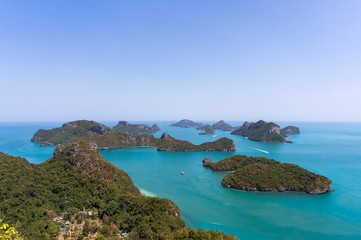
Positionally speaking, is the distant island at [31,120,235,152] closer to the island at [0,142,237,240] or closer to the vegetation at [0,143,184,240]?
the vegetation at [0,143,184,240]

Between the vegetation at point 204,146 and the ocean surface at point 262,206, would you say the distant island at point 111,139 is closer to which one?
the vegetation at point 204,146

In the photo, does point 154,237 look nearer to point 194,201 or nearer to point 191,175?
point 194,201

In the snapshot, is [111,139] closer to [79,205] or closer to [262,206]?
[79,205]

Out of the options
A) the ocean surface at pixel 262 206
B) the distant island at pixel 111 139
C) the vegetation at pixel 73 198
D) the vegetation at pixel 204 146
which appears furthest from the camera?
the distant island at pixel 111 139

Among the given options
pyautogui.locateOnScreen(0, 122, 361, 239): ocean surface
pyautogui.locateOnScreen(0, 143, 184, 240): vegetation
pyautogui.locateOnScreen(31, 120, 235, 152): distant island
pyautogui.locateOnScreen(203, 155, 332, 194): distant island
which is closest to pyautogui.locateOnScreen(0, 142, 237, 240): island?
pyautogui.locateOnScreen(0, 143, 184, 240): vegetation

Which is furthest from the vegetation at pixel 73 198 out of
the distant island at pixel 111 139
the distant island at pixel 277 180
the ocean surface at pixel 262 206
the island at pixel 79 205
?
the distant island at pixel 111 139

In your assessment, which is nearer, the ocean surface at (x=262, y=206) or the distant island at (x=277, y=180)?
the ocean surface at (x=262, y=206)
